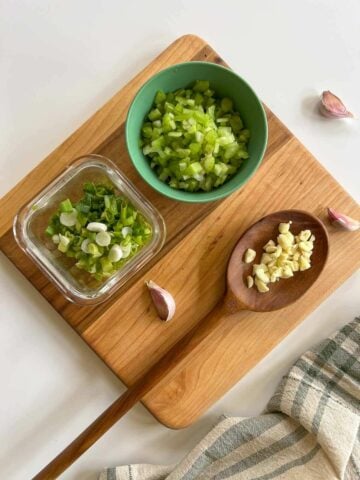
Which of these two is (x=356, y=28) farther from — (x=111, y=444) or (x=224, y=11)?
(x=111, y=444)

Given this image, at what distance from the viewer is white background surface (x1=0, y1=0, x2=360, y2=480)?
109 centimetres

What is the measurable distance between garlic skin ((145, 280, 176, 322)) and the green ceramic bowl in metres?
0.17

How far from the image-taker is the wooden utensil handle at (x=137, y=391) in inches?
40.1

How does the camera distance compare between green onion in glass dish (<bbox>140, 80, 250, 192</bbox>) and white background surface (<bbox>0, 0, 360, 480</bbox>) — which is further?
white background surface (<bbox>0, 0, 360, 480</bbox>)

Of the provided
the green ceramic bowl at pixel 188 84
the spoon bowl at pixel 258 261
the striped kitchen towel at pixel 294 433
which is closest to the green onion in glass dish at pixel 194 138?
the green ceramic bowl at pixel 188 84

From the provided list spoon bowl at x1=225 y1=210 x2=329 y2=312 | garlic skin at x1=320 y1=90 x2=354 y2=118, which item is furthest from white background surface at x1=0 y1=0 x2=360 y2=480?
spoon bowl at x1=225 y1=210 x2=329 y2=312

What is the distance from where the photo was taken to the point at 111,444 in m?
1.12

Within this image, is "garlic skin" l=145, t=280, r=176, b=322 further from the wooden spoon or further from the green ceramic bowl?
the green ceramic bowl

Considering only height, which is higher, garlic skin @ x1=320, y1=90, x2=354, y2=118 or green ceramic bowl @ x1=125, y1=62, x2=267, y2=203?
green ceramic bowl @ x1=125, y1=62, x2=267, y2=203

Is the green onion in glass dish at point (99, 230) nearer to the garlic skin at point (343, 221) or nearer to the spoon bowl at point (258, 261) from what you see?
the spoon bowl at point (258, 261)

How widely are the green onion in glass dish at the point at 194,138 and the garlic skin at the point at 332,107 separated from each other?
0.65 feet

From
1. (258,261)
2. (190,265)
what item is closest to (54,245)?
(190,265)

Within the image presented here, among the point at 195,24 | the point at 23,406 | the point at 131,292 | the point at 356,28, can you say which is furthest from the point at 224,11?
the point at 23,406

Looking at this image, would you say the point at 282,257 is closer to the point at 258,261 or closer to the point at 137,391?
the point at 258,261
